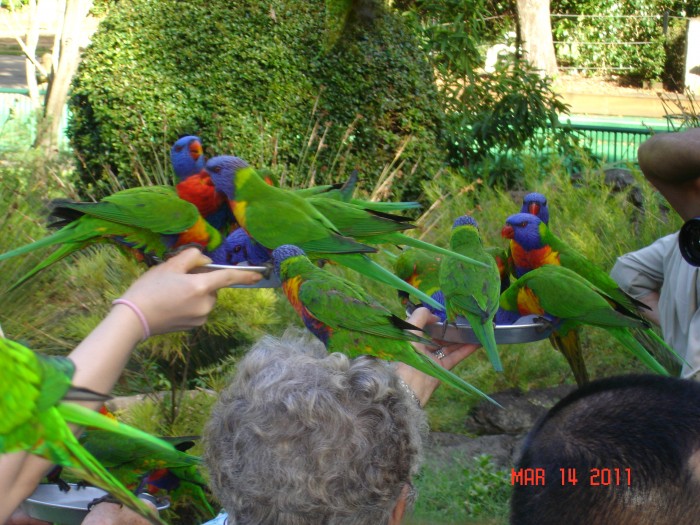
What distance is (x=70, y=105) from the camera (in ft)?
19.8

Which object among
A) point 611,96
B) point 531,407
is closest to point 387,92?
point 531,407

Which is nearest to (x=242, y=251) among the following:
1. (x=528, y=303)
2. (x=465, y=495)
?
(x=528, y=303)

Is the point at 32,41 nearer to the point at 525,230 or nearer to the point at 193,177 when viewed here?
the point at 193,177

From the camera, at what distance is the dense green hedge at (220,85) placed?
5652 mm

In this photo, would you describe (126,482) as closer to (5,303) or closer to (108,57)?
(5,303)

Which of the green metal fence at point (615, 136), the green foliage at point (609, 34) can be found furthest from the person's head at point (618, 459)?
the green foliage at point (609, 34)

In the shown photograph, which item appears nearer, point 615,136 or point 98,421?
point 98,421

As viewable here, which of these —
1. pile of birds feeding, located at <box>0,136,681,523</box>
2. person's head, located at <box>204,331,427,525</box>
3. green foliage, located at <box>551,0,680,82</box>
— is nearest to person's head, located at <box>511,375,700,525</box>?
person's head, located at <box>204,331,427,525</box>

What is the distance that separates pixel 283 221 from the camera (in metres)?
1.72

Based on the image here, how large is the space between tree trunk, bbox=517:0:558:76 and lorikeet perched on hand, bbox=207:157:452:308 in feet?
38.6

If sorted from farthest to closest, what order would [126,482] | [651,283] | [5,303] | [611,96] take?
1. [611,96]
2. [5,303]
3. [651,283]
4. [126,482]

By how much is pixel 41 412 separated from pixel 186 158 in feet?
3.13

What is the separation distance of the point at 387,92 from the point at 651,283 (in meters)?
4.16

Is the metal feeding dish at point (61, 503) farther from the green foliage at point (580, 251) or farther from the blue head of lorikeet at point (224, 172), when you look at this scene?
the green foliage at point (580, 251)
